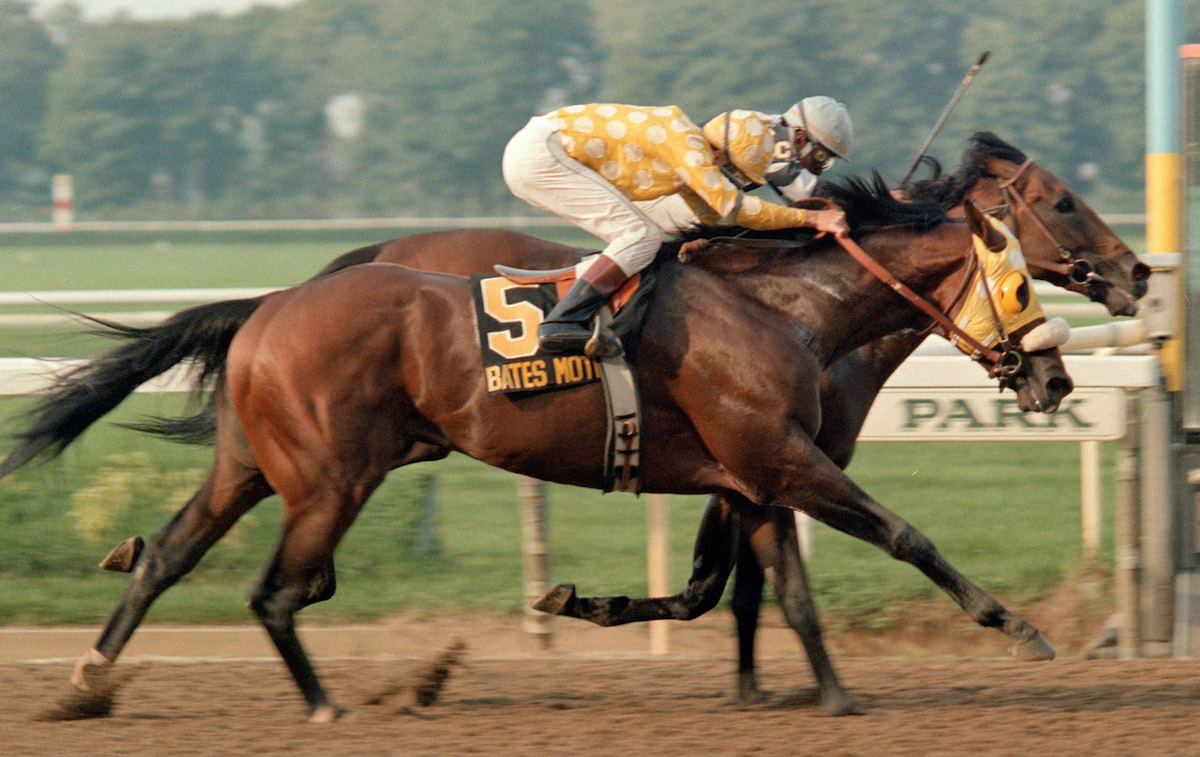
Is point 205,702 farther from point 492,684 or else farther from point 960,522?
point 960,522

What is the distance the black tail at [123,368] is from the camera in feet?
14.1

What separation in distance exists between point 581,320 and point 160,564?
1.37 metres

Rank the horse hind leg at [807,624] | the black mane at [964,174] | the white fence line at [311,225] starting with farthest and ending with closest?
the white fence line at [311,225] < the black mane at [964,174] < the horse hind leg at [807,624]

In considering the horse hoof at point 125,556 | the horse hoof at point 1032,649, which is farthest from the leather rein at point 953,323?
Answer: the horse hoof at point 125,556

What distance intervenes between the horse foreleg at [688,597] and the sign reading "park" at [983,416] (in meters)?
0.77

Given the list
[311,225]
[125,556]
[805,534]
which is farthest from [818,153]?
[311,225]

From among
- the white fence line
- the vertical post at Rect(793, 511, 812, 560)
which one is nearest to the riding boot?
the vertical post at Rect(793, 511, 812, 560)

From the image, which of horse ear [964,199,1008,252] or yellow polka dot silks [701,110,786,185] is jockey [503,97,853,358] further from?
horse ear [964,199,1008,252]

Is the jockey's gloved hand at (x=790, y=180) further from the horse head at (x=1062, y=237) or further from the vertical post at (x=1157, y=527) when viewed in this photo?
the vertical post at (x=1157, y=527)

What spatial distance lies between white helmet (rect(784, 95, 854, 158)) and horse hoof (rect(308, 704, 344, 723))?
6.68ft

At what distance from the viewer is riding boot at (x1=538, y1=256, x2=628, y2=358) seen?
393cm

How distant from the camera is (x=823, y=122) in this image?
4.24 meters

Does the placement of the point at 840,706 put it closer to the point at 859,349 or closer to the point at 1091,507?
the point at 859,349

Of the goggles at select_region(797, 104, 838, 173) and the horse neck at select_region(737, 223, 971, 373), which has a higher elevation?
the goggles at select_region(797, 104, 838, 173)
